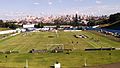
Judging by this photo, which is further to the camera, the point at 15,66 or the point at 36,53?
the point at 36,53

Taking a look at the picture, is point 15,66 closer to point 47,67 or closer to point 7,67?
point 7,67

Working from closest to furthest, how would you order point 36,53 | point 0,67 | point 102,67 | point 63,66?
point 102,67 < point 0,67 < point 63,66 < point 36,53

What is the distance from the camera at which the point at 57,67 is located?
1141 inches

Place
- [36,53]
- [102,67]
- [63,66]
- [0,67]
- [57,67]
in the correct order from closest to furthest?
[57,67], [102,67], [0,67], [63,66], [36,53]

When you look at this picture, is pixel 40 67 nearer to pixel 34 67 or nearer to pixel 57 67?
pixel 34 67

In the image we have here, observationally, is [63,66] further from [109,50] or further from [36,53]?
[109,50]

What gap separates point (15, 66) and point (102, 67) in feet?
45.7

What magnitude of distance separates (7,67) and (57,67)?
12.5 metres

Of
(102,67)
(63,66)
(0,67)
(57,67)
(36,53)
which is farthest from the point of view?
(36,53)

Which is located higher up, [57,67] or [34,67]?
[57,67]

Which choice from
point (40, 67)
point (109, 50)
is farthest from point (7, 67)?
point (109, 50)

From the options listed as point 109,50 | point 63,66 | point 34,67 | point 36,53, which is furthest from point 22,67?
point 109,50

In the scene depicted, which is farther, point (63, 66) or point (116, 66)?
point (63, 66)

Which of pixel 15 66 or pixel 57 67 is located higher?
pixel 57 67
